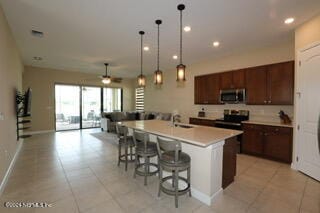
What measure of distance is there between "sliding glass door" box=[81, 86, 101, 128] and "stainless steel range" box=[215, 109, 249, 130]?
673cm

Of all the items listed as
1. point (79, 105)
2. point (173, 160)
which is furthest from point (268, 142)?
point (79, 105)

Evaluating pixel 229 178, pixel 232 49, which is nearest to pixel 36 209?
pixel 229 178

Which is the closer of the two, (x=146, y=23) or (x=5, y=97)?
(x=5, y=97)

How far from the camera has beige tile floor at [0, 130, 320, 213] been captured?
2.25m

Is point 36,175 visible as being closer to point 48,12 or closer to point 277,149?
point 48,12

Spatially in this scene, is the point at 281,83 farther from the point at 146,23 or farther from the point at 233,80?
the point at 146,23

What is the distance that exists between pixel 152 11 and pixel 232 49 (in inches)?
116

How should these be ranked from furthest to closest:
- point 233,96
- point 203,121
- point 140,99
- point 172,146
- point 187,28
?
1. point 140,99
2. point 203,121
3. point 233,96
4. point 187,28
5. point 172,146

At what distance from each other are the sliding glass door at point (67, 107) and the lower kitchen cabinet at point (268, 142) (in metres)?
7.81

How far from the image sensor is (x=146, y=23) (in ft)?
10.4

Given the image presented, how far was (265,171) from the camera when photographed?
134 inches

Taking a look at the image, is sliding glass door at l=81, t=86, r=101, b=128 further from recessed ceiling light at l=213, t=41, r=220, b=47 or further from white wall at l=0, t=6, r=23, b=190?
recessed ceiling light at l=213, t=41, r=220, b=47

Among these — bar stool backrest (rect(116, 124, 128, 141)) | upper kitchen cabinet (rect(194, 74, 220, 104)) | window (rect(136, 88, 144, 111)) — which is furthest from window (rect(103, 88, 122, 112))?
bar stool backrest (rect(116, 124, 128, 141))

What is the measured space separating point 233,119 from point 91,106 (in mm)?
7230
